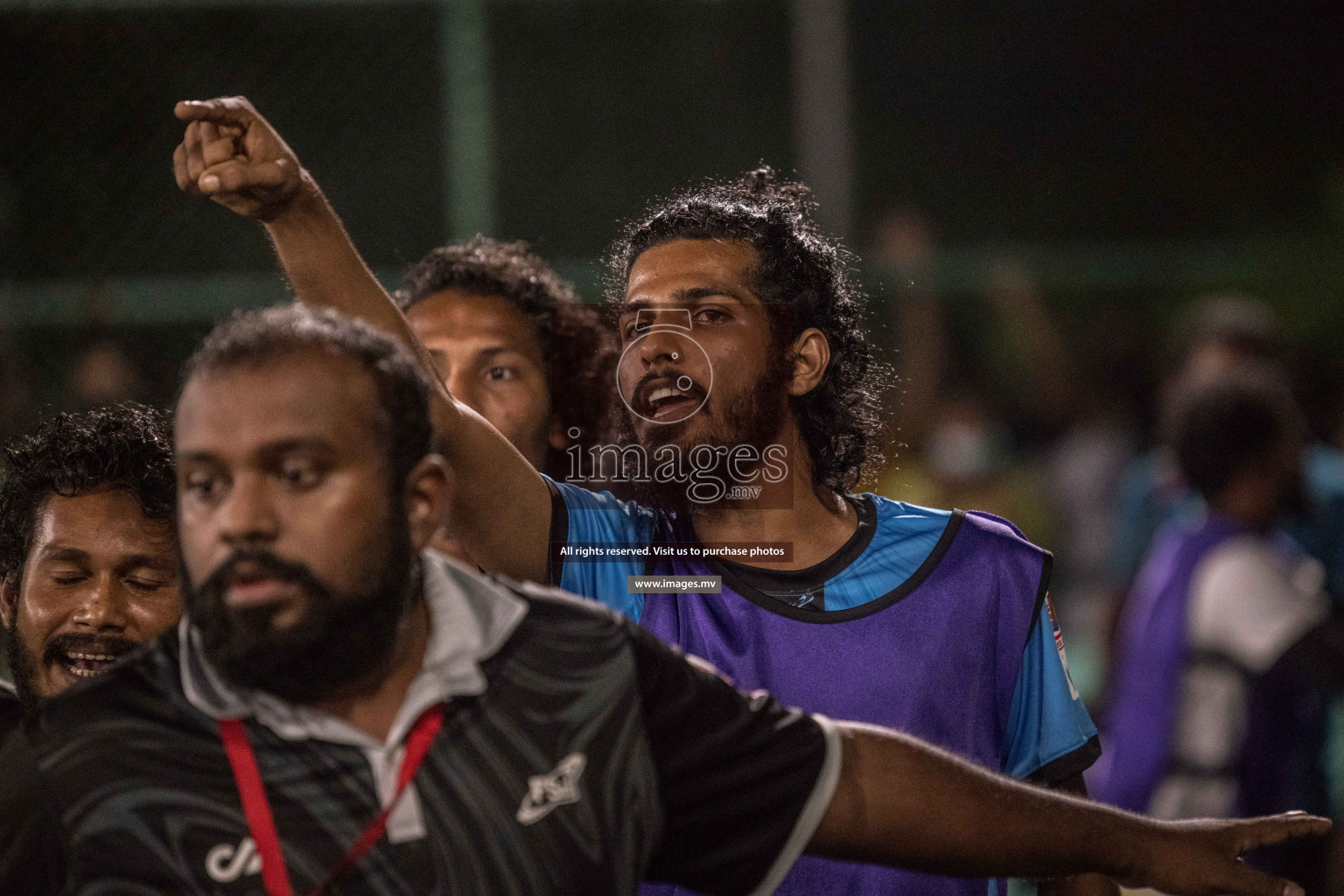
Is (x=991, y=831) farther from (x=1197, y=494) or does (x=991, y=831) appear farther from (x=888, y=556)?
(x=1197, y=494)

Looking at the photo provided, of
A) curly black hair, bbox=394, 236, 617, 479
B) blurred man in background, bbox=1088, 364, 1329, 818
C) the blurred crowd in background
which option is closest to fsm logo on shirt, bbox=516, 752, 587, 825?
curly black hair, bbox=394, 236, 617, 479

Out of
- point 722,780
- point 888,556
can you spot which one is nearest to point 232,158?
point 722,780

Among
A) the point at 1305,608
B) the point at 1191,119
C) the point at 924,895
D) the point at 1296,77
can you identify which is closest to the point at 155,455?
the point at 924,895

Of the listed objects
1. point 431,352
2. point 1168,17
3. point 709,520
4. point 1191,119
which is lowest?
point 709,520

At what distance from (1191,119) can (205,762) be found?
6926mm

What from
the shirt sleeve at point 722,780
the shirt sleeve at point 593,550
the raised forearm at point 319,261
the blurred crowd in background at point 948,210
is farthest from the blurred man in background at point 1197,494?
the raised forearm at point 319,261

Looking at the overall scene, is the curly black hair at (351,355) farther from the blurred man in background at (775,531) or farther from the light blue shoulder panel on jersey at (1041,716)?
the light blue shoulder panel on jersey at (1041,716)

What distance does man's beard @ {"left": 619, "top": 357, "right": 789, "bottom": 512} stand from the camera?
2252 millimetres

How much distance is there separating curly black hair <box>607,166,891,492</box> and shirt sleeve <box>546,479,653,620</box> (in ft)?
1.22

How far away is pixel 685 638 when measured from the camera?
2145 millimetres

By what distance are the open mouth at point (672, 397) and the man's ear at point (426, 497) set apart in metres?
0.70

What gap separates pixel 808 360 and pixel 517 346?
2.29 feet

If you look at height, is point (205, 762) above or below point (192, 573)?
below

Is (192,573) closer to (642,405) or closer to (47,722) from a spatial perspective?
(47,722)
